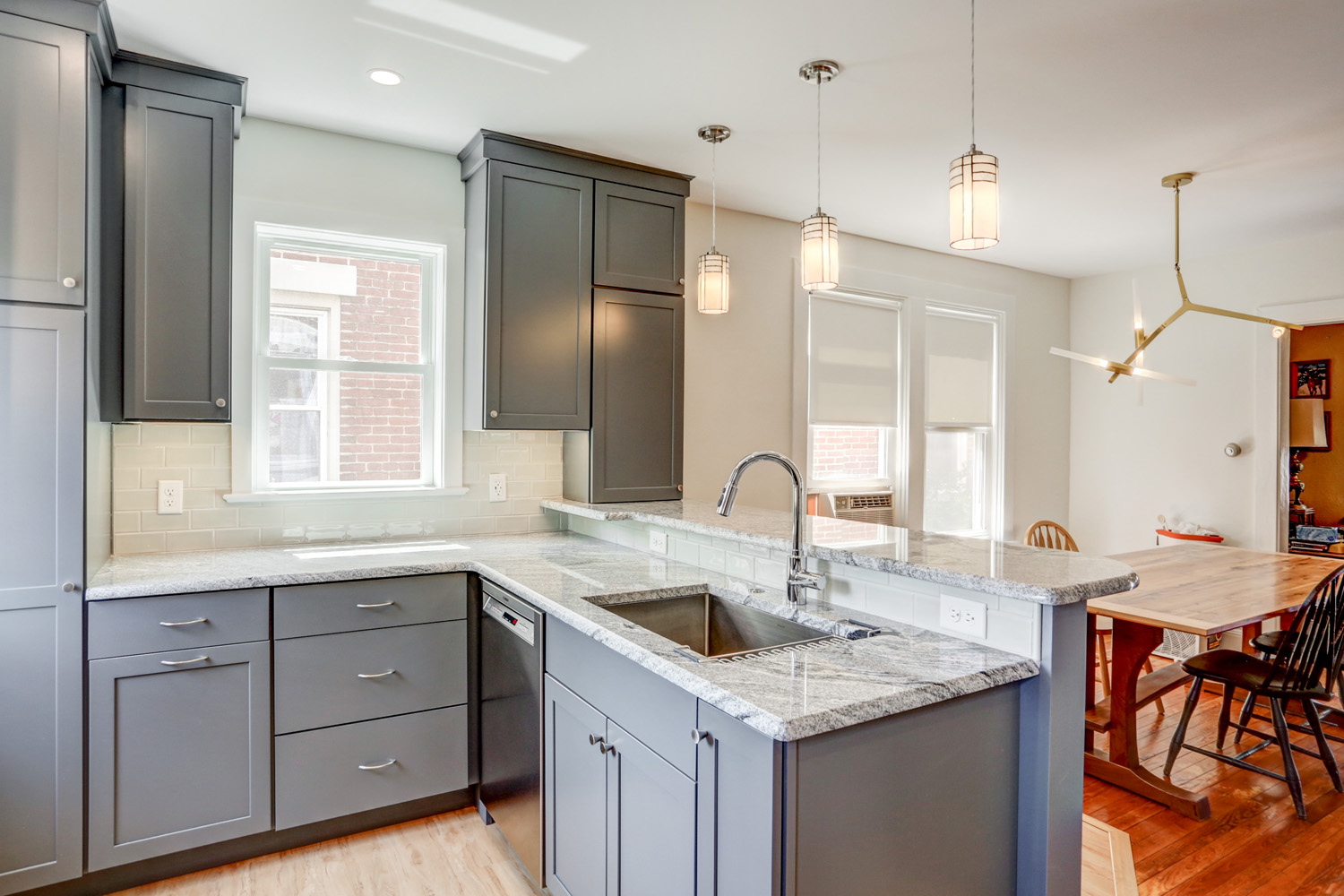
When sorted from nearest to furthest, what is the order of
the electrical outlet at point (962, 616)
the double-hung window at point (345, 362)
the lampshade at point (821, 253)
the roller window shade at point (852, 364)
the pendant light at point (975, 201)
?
the electrical outlet at point (962, 616), the pendant light at point (975, 201), the lampshade at point (821, 253), the double-hung window at point (345, 362), the roller window shade at point (852, 364)

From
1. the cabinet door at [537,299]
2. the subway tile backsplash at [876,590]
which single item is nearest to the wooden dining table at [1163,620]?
the subway tile backsplash at [876,590]

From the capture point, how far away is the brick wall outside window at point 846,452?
4.21 meters

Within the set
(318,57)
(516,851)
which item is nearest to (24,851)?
(516,851)

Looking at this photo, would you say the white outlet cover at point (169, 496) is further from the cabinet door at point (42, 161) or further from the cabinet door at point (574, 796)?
the cabinet door at point (574, 796)

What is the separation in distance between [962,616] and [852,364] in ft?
9.34

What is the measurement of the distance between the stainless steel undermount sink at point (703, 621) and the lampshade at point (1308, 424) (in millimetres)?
5010

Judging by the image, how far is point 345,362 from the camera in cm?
300

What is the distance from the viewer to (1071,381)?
538cm

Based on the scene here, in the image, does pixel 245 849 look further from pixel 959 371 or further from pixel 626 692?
pixel 959 371

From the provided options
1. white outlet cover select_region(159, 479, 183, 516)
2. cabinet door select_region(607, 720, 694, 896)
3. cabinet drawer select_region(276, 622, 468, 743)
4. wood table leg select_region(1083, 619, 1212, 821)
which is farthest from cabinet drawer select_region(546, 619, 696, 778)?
wood table leg select_region(1083, 619, 1212, 821)

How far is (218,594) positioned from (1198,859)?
328 centimetres

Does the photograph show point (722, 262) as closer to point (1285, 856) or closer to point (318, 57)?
point (318, 57)

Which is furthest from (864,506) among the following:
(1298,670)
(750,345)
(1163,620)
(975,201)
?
(975,201)

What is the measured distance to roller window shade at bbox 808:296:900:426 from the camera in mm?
4148
